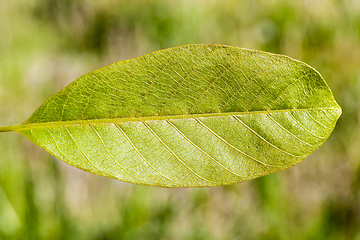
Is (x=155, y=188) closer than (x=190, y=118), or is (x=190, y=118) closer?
(x=190, y=118)

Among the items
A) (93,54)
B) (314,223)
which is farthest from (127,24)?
(314,223)

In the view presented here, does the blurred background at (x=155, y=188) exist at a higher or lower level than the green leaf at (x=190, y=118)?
lower

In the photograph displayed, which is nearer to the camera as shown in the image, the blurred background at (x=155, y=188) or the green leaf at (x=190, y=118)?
the green leaf at (x=190, y=118)

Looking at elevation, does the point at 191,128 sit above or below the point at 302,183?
above

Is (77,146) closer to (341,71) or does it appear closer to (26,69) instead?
(26,69)
